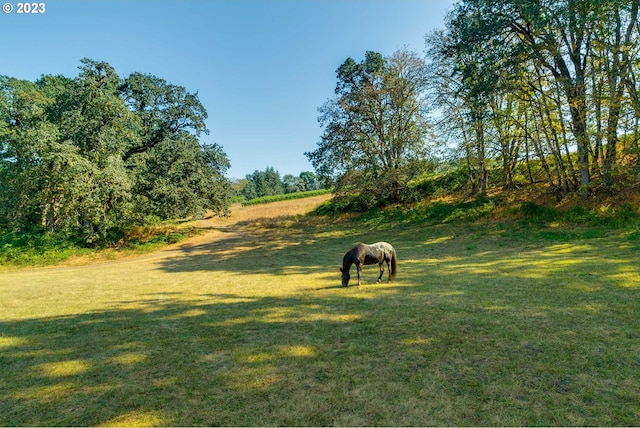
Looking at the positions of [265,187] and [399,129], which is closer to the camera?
[399,129]

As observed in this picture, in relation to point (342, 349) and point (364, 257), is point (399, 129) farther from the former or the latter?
point (342, 349)

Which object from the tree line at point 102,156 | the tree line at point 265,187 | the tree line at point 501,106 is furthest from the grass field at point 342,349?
the tree line at point 265,187

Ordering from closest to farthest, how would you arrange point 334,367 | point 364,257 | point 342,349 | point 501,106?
point 334,367 → point 342,349 → point 364,257 → point 501,106

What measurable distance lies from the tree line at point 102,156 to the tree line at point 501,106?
518 inches

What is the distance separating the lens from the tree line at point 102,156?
75.3 ft

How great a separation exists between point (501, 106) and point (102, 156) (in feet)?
110

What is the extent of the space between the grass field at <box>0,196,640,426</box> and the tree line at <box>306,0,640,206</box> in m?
8.73

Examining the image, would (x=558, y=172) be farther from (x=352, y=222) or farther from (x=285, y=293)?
(x=285, y=293)

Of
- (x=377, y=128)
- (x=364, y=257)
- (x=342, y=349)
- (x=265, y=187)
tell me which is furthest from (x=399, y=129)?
(x=265, y=187)

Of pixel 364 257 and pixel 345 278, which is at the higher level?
pixel 364 257

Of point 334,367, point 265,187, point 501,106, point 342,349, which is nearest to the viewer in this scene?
point 334,367

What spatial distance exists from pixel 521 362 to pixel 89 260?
29.2 meters

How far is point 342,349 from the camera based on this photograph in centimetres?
570

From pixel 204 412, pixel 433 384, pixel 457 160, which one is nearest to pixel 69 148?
pixel 204 412
